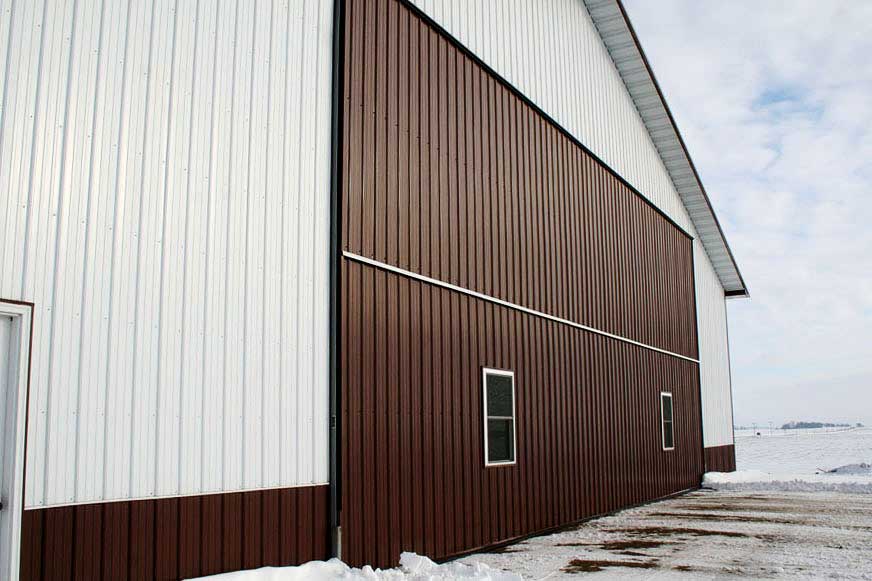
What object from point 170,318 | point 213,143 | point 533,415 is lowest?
point 533,415

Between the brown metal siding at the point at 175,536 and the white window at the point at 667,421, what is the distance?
12.4 metres

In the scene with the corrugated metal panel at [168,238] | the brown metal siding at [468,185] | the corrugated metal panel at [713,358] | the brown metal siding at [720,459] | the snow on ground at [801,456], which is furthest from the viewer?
the snow on ground at [801,456]

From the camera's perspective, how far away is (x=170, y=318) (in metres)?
6.91

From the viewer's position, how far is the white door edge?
18.3ft

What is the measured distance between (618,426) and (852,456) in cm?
3860

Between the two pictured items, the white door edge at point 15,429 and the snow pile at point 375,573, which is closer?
the white door edge at point 15,429

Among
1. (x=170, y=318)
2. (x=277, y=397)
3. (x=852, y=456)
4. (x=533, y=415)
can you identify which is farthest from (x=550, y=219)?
(x=852, y=456)

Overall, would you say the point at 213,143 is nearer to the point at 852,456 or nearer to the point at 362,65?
the point at 362,65

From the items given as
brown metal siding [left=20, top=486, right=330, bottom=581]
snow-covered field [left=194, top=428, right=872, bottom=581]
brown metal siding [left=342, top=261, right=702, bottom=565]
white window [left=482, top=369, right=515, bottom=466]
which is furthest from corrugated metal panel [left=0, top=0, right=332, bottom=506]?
white window [left=482, top=369, right=515, bottom=466]

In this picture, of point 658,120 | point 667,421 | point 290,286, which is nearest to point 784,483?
point 667,421

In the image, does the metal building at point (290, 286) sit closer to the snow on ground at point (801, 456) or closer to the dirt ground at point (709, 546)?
the dirt ground at point (709, 546)

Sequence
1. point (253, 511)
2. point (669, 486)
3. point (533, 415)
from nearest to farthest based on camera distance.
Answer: point (253, 511) → point (533, 415) → point (669, 486)

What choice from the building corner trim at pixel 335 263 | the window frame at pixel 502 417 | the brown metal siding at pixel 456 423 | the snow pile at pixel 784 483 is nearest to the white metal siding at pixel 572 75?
the snow pile at pixel 784 483

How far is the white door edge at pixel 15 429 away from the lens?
5.59 m
